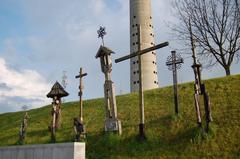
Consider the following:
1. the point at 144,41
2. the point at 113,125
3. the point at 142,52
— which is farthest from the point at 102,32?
the point at 144,41

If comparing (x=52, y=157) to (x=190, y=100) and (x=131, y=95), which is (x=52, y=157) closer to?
(x=190, y=100)

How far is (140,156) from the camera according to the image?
50.5ft

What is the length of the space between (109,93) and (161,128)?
3558mm

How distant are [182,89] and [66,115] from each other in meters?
8.68

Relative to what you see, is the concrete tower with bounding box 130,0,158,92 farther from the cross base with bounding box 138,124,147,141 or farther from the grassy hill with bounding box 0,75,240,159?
the cross base with bounding box 138,124,147,141

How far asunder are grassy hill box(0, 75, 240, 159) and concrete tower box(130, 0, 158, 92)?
1081 inches

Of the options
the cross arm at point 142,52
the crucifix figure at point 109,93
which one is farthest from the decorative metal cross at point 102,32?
the cross arm at point 142,52

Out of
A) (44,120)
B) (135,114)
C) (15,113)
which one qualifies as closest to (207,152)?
(135,114)

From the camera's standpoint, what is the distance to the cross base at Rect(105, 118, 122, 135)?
59.1 ft

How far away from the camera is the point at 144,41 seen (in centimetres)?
5669

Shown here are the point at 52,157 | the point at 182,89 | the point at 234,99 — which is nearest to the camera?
the point at 52,157

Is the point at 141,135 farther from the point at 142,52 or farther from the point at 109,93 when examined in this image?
the point at 142,52

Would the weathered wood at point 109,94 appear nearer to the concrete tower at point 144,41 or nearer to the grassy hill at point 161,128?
the grassy hill at point 161,128

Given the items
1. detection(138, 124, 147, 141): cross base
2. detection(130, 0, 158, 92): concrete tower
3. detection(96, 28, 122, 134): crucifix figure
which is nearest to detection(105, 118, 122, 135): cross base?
detection(96, 28, 122, 134): crucifix figure
